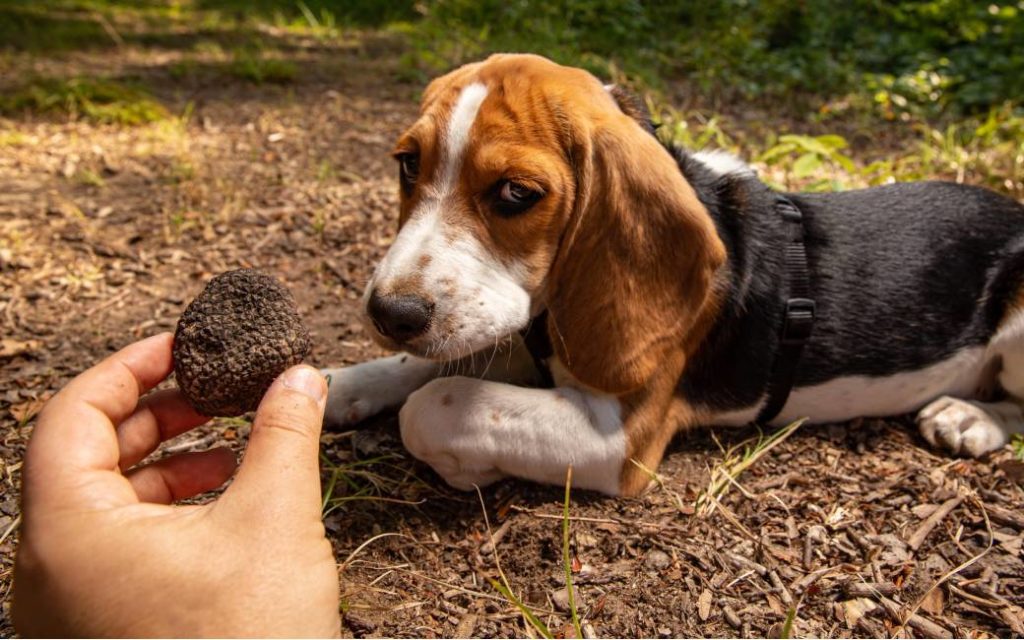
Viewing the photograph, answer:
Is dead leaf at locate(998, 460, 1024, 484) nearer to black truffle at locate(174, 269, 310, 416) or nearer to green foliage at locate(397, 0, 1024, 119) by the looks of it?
black truffle at locate(174, 269, 310, 416)

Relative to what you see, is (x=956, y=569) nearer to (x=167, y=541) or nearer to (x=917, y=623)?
(x=917, y=623)

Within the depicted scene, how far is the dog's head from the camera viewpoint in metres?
2.75

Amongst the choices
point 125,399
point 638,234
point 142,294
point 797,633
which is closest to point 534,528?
point 797,633

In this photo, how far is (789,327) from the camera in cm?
323

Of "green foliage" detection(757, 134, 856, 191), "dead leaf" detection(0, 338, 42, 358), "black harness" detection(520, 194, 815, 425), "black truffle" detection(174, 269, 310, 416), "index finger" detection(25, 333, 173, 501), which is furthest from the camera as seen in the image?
"green foliage" detection(757, 134, 856, 191)

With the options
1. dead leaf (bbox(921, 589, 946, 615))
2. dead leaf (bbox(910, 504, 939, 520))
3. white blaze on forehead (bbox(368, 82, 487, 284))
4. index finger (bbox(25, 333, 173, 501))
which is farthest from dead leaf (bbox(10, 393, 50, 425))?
dead leaf (bbox(910, 504, 939, 520))

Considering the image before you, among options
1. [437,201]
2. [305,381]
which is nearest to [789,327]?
[437,201]

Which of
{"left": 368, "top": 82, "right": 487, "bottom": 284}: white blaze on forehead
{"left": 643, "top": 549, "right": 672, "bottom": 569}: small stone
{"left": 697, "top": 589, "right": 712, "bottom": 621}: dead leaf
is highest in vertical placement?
{"left": 368, "top": 82, "right": 487, "bottom": 284}: white blaze on forehead

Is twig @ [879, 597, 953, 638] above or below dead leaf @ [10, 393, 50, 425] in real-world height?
below

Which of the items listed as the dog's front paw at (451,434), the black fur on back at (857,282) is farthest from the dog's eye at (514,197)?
the black fur on back at (857,282)

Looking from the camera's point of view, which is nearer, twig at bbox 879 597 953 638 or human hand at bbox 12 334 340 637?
human hand at bbox 12 334 340 637

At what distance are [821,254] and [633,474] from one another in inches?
50.1

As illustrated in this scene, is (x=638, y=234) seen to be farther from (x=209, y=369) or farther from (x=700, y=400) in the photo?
(x=209, y=369)

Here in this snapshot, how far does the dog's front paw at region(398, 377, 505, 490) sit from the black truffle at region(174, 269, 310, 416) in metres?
Result: 0.69
